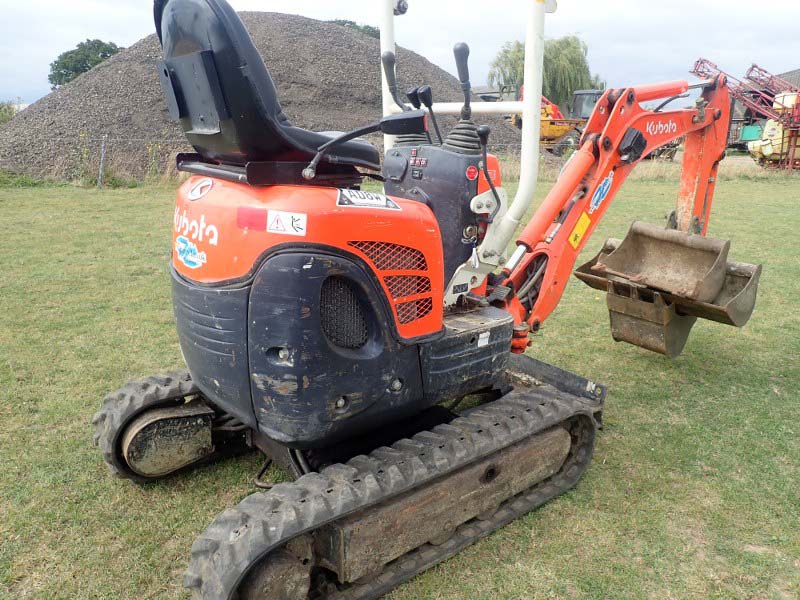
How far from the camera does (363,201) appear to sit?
8.09ft

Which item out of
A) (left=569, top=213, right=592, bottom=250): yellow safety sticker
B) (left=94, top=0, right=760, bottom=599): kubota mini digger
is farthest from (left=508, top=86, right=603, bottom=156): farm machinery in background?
(left=94, top=0, right=760, bottom=599): kubota mini digger

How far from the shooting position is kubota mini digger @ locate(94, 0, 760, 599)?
2.32 metres

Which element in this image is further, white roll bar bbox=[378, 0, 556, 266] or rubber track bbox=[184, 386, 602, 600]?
white roll bar bbox=[378, 0, 556, 266]

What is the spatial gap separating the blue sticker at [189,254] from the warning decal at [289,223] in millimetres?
391

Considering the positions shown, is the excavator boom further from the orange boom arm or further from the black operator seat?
the black operator seat

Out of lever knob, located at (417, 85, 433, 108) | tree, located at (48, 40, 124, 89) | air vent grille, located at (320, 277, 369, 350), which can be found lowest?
air vent grille, located at (320, 277, 369, 350)

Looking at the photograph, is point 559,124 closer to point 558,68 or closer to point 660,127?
point 558,68

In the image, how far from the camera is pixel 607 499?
326 centimetres

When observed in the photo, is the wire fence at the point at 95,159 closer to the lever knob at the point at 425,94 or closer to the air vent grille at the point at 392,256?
the lever knob at the point at 425,94

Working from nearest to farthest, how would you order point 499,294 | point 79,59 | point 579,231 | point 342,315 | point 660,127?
point 342,315 < point 499,294 < point 579,231 < point 660,127 < point 79,59

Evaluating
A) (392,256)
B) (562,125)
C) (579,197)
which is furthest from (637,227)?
(562,125)

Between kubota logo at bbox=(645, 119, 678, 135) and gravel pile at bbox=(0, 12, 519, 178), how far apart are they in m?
13.2

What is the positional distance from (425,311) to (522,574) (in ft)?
3.83

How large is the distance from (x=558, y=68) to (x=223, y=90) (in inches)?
1483
